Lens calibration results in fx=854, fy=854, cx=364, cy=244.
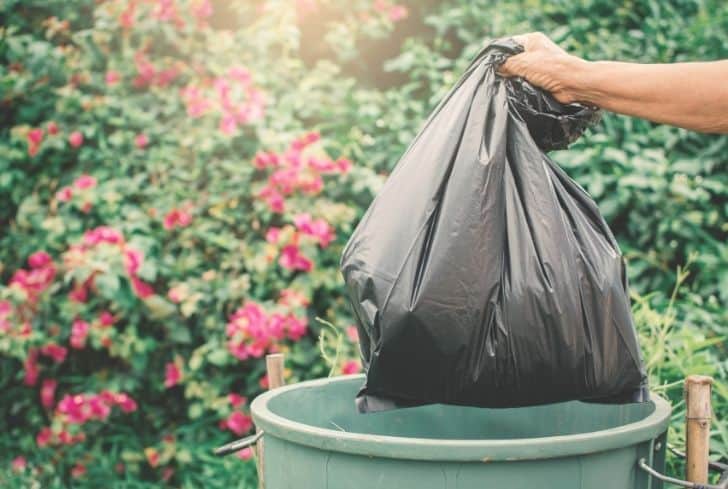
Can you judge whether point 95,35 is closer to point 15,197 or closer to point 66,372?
point 15,197

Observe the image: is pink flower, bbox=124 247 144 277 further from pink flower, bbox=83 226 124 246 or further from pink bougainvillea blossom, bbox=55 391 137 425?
pink bougainvillea blossom, bbox=55 391 137 425

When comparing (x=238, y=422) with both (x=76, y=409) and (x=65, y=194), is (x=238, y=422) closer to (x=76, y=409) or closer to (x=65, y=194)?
(x=76, y=409)

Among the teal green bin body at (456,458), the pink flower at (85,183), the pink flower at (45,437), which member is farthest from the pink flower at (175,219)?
the teal green bin body at (456,458)

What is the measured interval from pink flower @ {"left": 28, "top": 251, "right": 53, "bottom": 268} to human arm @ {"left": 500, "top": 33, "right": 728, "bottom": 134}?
2.20 metres

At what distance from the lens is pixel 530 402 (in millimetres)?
1521

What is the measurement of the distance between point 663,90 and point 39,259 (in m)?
2.47

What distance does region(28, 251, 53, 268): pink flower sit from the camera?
10.5 feet

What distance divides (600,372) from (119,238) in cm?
201

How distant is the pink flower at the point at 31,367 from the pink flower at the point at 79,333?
25 centimetres

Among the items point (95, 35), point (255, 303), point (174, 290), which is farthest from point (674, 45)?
point (95, 35)

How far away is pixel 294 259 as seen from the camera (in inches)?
122

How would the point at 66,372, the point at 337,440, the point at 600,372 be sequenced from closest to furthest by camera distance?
the point at 337,440
the point at 600,372
the point at 66,372

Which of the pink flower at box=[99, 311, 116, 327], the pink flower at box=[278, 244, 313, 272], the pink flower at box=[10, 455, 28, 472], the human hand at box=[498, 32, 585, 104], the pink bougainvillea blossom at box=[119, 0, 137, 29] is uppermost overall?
the pink bougainvillea blossom at box=[119, 0, 137, 29]

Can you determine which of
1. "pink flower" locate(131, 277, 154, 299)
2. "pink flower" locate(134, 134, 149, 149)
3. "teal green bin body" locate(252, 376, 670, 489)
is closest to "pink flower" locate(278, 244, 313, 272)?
"pink flower" locate(131, 277, 154, 299)
